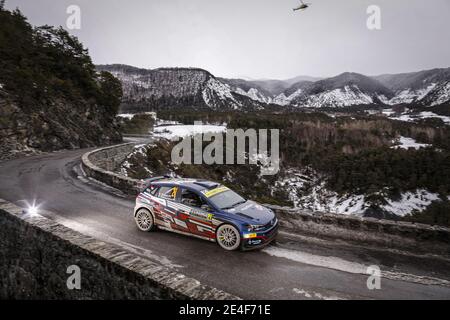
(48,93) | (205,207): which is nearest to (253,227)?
(205,207)

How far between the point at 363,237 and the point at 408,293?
7.73 ft

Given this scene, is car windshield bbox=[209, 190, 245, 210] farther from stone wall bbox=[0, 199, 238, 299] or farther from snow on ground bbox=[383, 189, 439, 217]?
snow on ground bbox=[383, 189, 439, 217]

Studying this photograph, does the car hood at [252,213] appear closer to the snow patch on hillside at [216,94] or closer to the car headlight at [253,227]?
the car headlight at [253,227]

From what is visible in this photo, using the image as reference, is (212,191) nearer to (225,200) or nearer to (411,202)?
(225,200)

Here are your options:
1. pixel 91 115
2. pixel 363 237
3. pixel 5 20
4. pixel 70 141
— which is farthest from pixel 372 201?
pixel 5 20

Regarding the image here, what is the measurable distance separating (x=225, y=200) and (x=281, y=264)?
2.12 metres

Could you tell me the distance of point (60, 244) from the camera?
18.5 ft

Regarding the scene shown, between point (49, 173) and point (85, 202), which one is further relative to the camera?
point (49, 173)

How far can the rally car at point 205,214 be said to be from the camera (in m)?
6.64

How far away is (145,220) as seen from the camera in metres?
8.04

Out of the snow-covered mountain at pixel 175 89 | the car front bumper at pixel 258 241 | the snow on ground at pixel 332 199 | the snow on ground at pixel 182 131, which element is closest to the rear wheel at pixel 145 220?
the car front bumper at pixel 258 241

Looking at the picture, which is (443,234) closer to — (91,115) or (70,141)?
(70,141)
